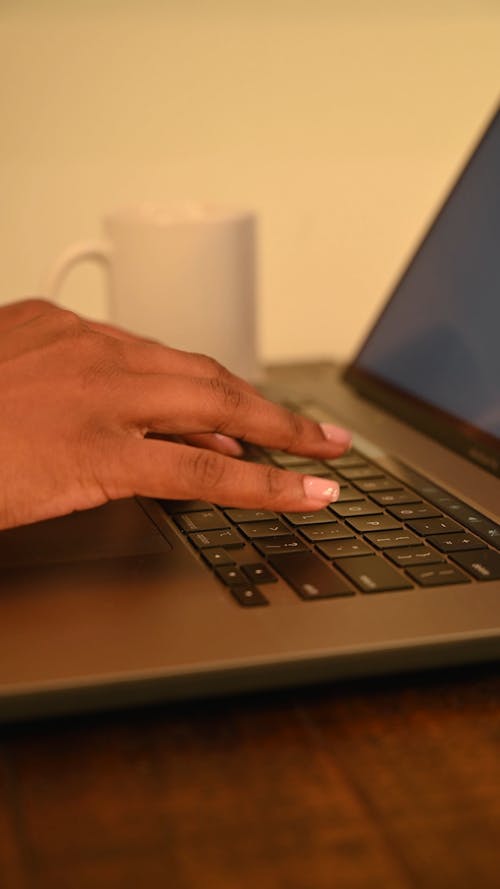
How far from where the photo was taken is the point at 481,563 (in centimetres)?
47

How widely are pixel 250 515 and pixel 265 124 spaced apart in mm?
598

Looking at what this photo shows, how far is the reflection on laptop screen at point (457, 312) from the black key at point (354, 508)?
0.15m

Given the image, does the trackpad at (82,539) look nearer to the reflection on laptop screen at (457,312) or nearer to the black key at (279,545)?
the black key at (279,545)

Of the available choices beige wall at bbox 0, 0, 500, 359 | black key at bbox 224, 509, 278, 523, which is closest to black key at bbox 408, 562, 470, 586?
black key at bbox 224, 509, 278, 523

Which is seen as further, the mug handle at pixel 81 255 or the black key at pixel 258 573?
the mug handle at pixel 81 255

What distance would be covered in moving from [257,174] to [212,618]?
0.71 metres

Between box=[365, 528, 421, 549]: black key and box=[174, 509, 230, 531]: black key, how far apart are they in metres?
0.08

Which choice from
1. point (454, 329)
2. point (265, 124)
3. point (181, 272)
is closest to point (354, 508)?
point (454, 329)

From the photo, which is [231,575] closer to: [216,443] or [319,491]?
[319,491]

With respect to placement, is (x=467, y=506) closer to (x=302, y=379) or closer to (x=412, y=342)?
(x=412, y=342)

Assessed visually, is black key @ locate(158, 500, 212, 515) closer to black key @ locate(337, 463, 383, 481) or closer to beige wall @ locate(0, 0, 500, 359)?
black key @ locate(337, 463, 383, 481)

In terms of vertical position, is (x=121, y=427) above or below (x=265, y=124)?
below

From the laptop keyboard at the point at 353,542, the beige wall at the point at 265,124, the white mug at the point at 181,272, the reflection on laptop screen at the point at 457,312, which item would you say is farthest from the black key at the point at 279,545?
the beige wall at the point at 265,124

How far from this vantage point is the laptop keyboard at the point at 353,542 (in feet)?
1.47
